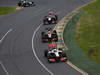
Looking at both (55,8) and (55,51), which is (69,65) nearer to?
(55,51)

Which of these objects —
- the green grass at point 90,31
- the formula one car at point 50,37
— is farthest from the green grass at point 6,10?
the formula one car at point 50,37

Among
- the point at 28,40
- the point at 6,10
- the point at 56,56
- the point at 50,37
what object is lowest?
the point at 56,56

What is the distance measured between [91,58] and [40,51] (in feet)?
29.2

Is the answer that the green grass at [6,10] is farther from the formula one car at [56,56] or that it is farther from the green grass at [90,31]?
the formula one car at [56,56]

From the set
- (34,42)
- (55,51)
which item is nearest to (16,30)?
(34,42)

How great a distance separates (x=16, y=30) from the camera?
215 ft

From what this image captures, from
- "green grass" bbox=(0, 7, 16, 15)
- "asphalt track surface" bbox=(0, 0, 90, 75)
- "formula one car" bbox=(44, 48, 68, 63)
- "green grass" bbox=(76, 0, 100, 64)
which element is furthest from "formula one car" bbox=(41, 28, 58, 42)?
"green grass" bbox=(0, 7, 16, 15)

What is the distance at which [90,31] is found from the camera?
5906 centimetres

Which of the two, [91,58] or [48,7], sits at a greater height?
[48,7]

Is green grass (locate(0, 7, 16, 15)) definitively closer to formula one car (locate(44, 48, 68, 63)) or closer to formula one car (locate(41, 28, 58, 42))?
formula one car (locate(41, 28, 58, 42))

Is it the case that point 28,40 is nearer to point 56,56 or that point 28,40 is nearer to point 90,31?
point 90,31

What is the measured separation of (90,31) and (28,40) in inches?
407

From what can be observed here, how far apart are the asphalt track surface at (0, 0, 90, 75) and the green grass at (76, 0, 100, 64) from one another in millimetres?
4524

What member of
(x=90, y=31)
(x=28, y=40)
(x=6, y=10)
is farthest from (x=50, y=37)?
(x=6, y=10)
